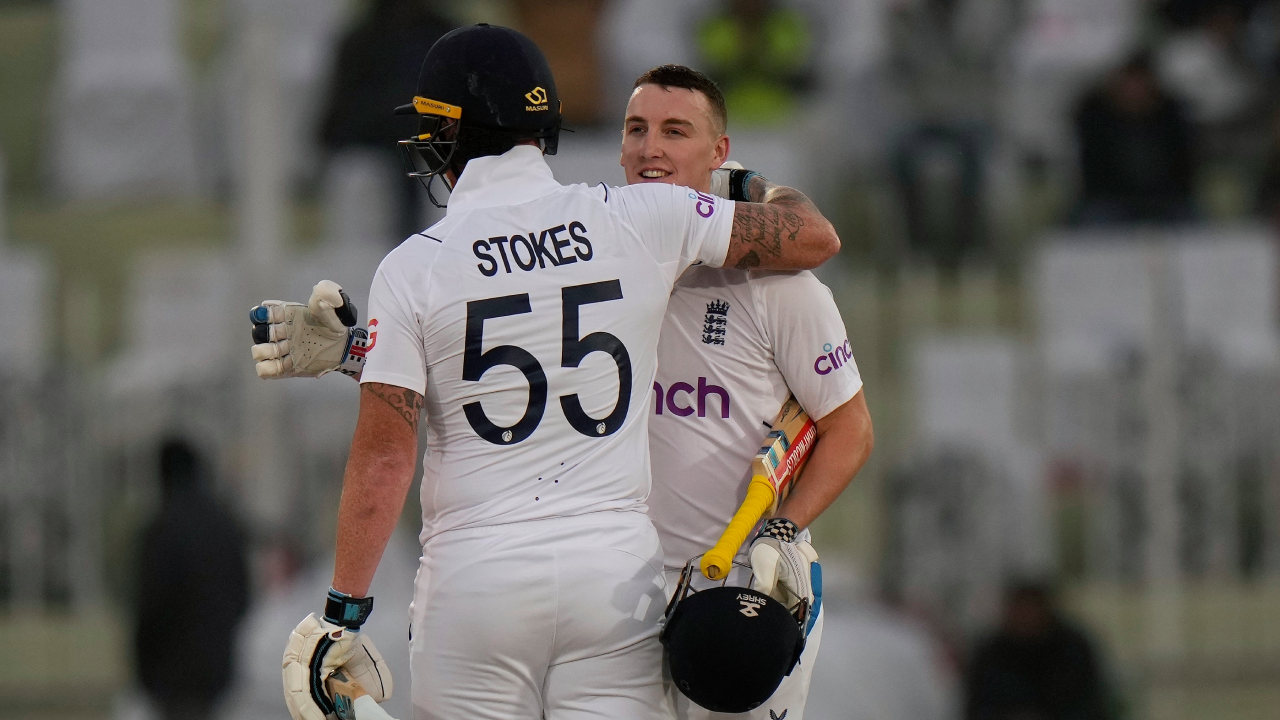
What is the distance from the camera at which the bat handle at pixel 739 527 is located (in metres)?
3.49

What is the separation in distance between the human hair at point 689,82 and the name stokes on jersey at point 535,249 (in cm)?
54

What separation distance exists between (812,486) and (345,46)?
7.85 meters

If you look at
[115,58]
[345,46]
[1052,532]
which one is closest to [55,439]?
[345,46]

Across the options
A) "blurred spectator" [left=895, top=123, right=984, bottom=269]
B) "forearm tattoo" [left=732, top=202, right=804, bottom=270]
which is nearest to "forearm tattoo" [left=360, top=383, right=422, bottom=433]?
"forearm tattoo" [left=732, top=202, right=804, bottom=270]

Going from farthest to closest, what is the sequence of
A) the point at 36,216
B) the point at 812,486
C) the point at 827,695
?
the point at 36,216, the point at 827,695, the point at 812,486

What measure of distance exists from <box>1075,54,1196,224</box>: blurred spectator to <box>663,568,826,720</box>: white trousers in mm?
7803

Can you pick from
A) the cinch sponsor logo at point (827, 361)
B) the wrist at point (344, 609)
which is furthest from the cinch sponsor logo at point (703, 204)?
the wrist at point (344, 609)

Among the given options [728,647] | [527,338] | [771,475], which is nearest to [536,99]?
[527,338]

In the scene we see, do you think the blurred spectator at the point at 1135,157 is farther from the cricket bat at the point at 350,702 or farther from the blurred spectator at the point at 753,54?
the cricket bat at the point at 350,702

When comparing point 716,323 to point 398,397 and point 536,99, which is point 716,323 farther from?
point 398,397

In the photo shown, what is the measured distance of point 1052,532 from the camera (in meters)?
9.36

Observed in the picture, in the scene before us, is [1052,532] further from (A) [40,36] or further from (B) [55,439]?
(A) [40,36]

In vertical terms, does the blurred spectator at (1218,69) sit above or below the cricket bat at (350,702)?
above

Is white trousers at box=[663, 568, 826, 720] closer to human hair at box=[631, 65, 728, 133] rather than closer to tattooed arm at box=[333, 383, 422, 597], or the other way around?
tattooed arm at box=[333, 383, 422, 597]
